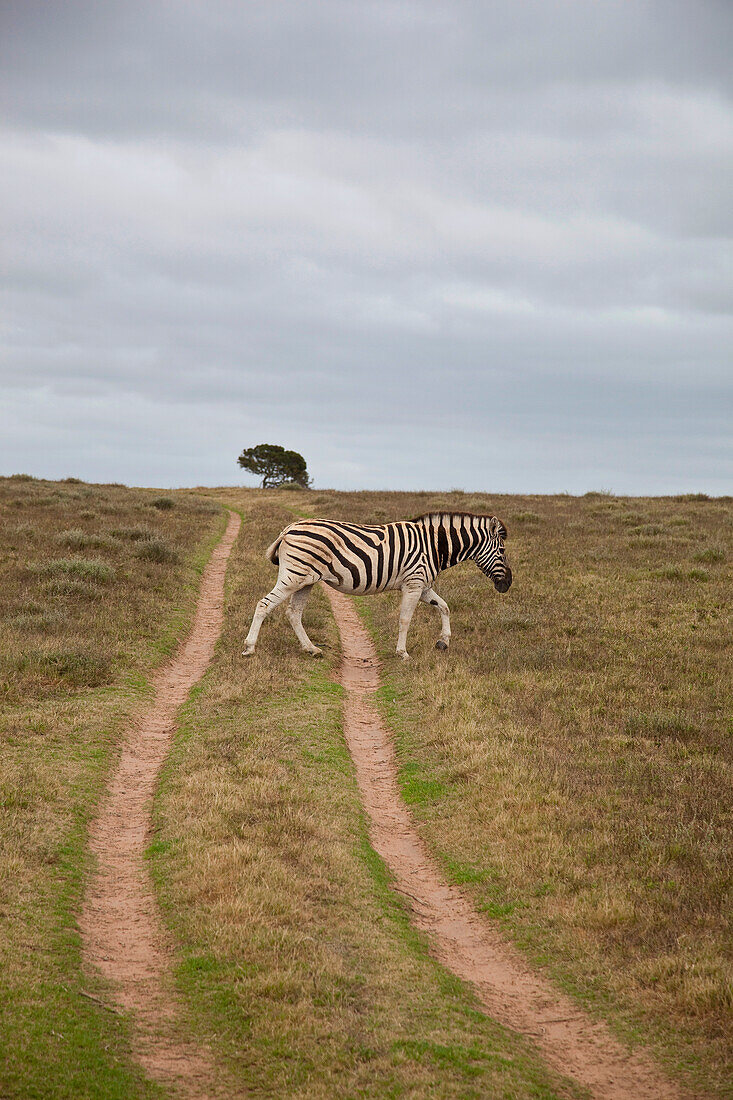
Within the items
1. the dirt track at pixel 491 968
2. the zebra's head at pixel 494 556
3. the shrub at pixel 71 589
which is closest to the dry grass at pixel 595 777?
the dirt track at pixel 491 968

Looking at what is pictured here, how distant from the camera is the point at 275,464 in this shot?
8500 centimetres

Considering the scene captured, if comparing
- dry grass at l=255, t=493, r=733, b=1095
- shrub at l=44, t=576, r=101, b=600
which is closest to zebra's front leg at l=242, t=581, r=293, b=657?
dry grass at l=255, t=493, r=733, b=1095

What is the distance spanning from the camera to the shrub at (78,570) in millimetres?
23391

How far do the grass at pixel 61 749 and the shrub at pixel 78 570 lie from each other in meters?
0.05

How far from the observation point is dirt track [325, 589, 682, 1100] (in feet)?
22.7

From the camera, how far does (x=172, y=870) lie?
9.66 m

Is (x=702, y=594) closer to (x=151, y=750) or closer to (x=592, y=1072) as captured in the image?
(x=151, y=750)

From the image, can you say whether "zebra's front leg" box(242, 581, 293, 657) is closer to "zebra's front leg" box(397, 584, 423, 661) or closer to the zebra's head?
"zebra's front leg" box(397, 584, 423, 661)

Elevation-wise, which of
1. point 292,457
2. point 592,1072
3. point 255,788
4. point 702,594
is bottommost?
point 592,1072

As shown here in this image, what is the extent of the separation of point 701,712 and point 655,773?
3.10 meters

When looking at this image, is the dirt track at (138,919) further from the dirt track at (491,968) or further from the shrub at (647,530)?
the shrub at (647,530)

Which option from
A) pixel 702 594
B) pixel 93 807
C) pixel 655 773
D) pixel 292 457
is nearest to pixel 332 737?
pixel 93 807

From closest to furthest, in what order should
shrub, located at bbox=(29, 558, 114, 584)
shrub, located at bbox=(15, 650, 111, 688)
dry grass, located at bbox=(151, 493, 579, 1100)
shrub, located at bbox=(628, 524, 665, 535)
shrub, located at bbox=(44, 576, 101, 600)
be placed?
dry grass, located at bbox=(151, 493, 579, 1100), shrub, located at bbox=(15, 650, 111, 688), shrub, located at bbox=(44, 576, 101, 600), shrub, located at bbox=(29, 558, 114, 584), shrub, located at bbox=(628, 524, 665, 535)

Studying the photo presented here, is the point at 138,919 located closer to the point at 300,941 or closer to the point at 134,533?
the point at 300,941
